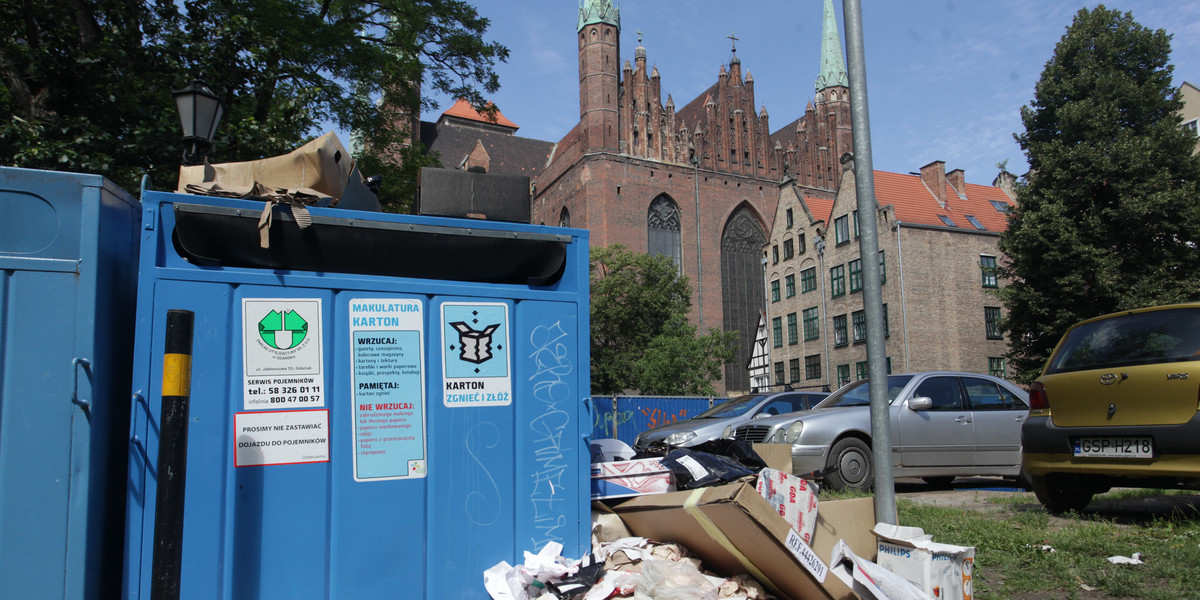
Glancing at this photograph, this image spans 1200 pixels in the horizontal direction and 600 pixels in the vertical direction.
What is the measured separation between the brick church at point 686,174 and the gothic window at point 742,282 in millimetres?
70

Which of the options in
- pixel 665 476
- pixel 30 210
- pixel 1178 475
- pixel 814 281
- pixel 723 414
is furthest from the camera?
pixel 814 281

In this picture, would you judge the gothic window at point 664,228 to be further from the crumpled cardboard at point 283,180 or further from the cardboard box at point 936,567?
the crumpled cardboard at point 283,180

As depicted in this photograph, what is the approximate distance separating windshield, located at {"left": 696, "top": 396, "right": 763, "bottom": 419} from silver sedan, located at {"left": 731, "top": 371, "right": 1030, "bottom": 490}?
1.73m

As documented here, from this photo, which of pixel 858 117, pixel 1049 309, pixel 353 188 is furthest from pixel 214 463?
pixel 1049 309

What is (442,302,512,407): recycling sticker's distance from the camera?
360 centimetres

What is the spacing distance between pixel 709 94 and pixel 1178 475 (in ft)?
178

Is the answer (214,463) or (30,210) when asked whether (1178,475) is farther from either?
(30,210)

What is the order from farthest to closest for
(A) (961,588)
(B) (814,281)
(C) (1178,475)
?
(B) (814,281) < (C) (1178,475) < (A) (961,588)

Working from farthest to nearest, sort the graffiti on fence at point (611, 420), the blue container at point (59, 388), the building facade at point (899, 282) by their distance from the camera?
the building facade at point (899, 282)
the graffiti on fence at point (611, 420)
the blue container at point (59, 388)

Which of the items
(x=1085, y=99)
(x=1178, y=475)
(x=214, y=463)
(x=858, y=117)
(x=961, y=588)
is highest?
(x=1085, y=99)

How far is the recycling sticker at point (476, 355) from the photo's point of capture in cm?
360

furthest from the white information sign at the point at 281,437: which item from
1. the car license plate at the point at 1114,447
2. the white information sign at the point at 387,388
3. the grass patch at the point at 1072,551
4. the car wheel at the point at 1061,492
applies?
the car wheel at the point at 1061,492

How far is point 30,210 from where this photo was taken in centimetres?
308

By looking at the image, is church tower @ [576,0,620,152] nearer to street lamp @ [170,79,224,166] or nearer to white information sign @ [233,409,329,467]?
street lamp @ [170,79,224,166]
